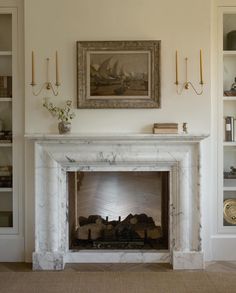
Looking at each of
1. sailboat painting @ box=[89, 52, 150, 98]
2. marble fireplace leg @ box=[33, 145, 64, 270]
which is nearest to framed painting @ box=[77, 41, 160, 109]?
sailboat painting @ box=[89, 52, 150, 98]

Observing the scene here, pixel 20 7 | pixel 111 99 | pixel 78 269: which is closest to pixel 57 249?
pixel 78 269

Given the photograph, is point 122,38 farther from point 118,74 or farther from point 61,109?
point 61,109

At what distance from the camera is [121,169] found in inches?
151

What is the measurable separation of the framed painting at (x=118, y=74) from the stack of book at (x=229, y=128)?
753mm

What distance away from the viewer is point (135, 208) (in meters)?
4.16

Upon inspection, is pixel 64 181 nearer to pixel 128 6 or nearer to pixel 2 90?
pixel 2 90

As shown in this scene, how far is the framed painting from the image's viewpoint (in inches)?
152

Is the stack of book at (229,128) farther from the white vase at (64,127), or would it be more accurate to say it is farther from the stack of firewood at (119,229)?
the white vase at (64,127)

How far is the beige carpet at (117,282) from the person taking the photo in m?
3.31

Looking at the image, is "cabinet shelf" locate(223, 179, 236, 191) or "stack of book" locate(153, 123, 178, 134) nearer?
"stack of book" locate(153, 123, 178, 134)

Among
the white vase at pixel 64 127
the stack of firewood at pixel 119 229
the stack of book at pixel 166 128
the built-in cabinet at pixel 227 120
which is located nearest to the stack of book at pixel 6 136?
the white vase at pixel 64 127

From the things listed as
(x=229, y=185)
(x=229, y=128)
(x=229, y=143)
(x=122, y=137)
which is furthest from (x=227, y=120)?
(x=122, y=137)

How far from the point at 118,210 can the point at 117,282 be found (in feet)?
2.89

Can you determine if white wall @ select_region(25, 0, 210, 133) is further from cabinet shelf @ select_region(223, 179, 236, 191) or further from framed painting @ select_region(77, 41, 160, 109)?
cabinet shelf @ select_region(223, 179, 236, 191)
